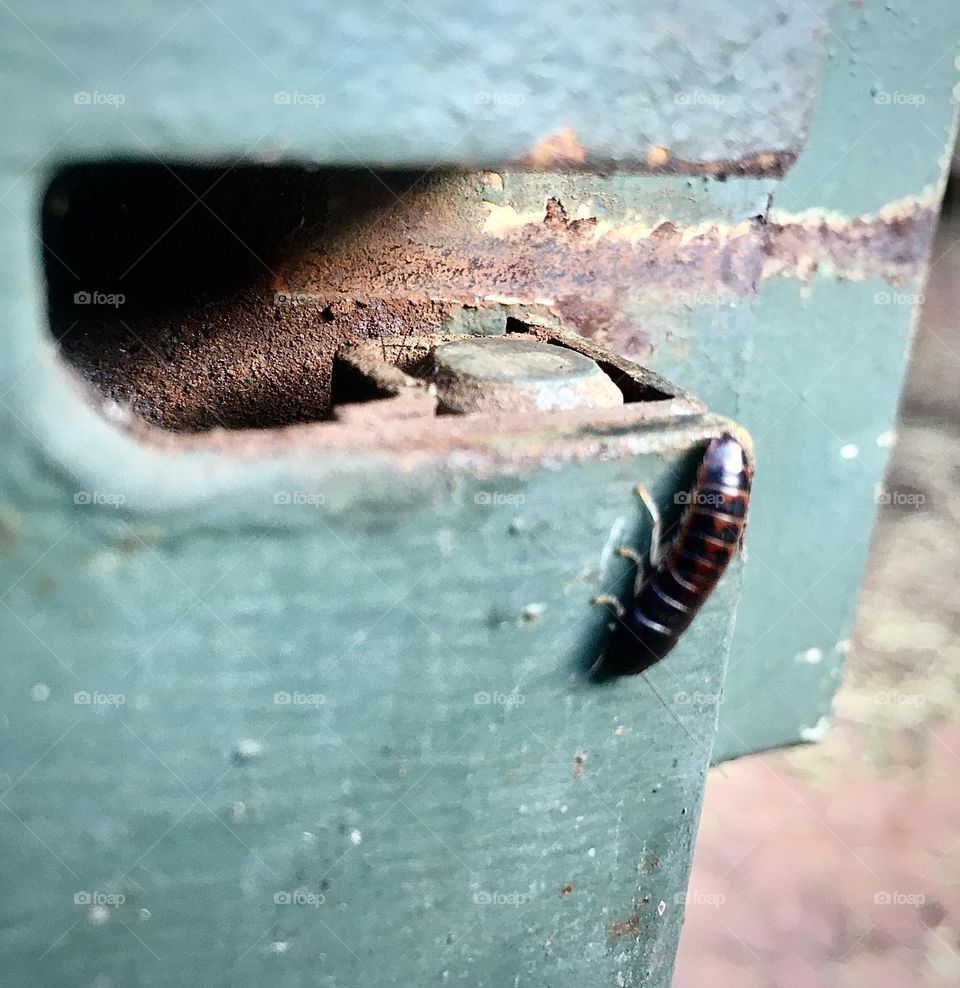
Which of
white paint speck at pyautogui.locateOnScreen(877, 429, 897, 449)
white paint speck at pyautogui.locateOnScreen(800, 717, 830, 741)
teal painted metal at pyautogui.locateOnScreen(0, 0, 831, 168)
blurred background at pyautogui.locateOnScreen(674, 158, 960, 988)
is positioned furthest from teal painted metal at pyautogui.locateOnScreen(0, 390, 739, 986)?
white paint speck at pyautogui.locateOnScreen(800, 717, 830, 741)

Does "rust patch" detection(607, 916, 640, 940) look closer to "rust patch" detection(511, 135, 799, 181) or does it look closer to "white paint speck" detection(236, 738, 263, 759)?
"white paint speck" detection(236, 738, 263, 759)

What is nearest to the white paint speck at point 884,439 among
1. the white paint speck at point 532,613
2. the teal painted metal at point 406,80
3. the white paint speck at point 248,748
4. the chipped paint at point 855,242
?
the chipped paint at point 855,242

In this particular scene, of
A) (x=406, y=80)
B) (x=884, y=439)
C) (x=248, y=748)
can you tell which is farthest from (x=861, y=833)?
(x=406, y=80)

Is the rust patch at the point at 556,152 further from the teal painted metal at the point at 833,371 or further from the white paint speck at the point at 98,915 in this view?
the teal painted metal at the point at 833,371

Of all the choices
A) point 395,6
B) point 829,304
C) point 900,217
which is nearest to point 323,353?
point 395,6

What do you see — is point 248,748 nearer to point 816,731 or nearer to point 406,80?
point 406,80
